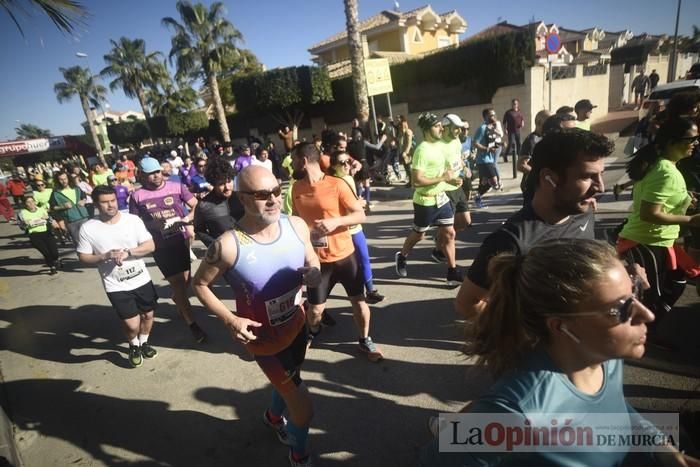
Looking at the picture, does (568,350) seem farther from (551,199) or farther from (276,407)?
(276,407)

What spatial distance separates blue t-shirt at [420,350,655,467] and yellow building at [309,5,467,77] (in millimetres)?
27191

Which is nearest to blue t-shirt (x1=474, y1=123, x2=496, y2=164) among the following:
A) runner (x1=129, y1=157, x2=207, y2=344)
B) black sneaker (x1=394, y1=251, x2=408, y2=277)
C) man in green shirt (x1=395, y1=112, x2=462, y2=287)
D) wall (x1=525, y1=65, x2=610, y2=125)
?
man in green shirt (x1=395, y1=112, x2=462, y2=287)

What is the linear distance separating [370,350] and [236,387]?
1.35 metres

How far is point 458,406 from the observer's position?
2848mm

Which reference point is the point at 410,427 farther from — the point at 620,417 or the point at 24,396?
the point at 24,396

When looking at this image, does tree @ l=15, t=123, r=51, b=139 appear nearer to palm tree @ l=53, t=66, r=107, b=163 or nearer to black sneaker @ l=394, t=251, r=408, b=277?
palm tree @ l=53, t=66, r=107, b=163

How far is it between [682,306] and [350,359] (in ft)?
11.3

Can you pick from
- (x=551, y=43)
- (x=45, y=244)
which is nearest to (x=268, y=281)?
(x=45, y=244)

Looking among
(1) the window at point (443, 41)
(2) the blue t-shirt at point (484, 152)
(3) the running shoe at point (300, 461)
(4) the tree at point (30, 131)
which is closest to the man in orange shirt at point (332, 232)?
(3) the running shoe at point (300, 461)

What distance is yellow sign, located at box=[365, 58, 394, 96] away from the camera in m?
10.4

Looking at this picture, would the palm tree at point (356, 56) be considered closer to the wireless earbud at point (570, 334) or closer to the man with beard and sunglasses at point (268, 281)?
the man with beard and sunglasses at point (268, 281)

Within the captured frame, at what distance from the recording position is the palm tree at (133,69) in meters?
35.7

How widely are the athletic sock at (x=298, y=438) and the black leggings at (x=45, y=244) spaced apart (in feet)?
27.3

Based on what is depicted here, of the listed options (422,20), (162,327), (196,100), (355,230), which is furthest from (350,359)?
(196,100)
